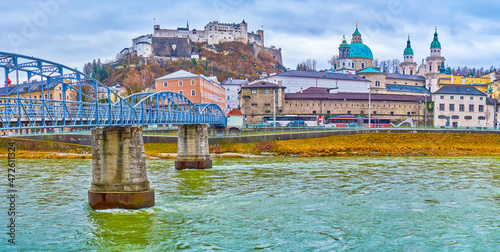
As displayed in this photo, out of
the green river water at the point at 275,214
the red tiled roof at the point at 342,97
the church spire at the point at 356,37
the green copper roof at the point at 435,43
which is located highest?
the church spire at the point at 356,37

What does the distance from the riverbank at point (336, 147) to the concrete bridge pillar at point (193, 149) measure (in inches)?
371

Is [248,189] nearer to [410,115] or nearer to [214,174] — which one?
[214,174]

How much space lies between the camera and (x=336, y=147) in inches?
2267

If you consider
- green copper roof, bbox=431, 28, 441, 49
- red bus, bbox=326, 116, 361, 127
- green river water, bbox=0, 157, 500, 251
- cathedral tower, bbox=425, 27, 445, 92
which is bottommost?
green river water, bbox=0, 157, 500, 251

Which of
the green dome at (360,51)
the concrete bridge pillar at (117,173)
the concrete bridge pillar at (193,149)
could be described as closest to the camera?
the concrete bridge pillar at (117,173)

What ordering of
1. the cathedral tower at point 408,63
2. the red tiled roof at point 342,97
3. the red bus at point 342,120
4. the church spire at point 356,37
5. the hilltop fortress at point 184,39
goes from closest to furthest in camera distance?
1. the red bus at point 342,120
2. the red tiled roof at point 342,97
3. the church spire at point 356,37
4. the cathedral tower at point 408,63
5. the hilltop fortress at point 184,39

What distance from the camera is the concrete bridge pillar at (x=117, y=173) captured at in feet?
79.9

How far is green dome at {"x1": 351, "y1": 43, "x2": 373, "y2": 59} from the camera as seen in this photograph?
500ft

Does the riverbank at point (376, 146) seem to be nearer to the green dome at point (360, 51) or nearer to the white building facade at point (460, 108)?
the white building facade at point (460, 108)

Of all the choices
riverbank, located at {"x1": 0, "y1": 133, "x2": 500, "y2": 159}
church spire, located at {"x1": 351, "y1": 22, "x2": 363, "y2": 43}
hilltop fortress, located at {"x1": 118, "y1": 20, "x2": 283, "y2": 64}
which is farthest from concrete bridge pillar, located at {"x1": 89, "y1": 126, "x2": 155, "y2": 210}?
hilltop fortress, located at {"x1": 118, "y1": 20, "x2": 283, "y2": 64}

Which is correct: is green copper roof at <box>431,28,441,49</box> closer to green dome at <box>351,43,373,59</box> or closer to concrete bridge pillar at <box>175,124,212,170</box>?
green dome at <box>351,43,373,59</box>

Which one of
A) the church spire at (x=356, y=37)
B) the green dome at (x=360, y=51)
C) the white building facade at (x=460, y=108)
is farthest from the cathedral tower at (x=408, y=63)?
the white building facade at (x=460, y=108)

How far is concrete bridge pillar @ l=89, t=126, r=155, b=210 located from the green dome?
443 ft

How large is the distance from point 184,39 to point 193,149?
143140 mm
